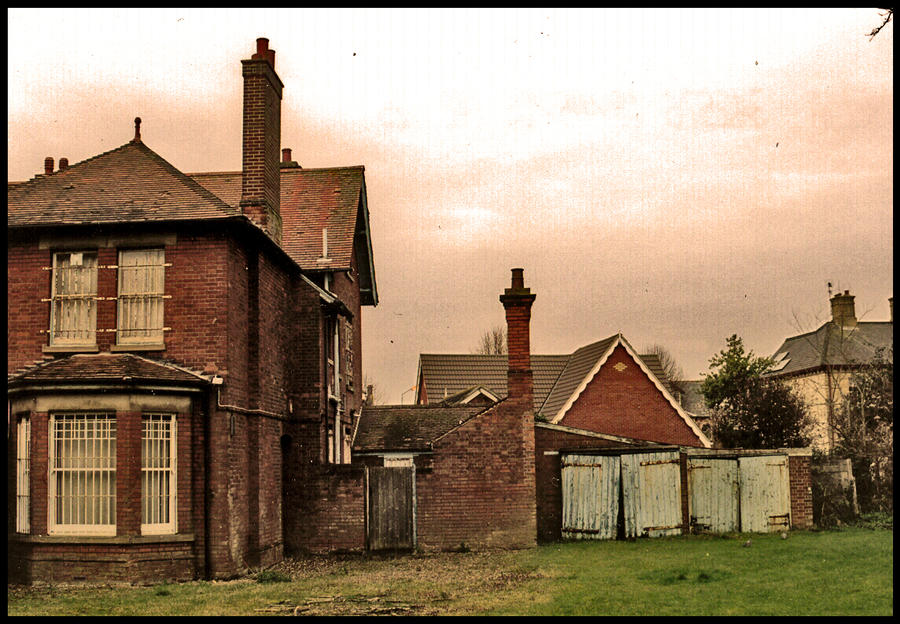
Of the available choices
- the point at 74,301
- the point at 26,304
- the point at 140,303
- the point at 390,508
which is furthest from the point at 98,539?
the point at 390,508

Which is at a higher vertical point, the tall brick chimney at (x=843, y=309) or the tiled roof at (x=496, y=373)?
the tall brick chimney at (x=843, y=309)

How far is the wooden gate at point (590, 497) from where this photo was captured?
22938 millimetres

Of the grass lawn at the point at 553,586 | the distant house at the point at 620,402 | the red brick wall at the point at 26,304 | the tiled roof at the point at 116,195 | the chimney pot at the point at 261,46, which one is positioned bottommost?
the grass lawn at the point at 553,586

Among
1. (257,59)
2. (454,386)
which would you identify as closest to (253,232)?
(257,59)

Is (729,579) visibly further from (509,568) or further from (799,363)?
(799,363)

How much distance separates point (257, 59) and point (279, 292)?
16.9 ft

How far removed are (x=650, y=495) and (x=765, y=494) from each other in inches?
123

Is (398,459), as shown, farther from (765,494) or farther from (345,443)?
(765,494)

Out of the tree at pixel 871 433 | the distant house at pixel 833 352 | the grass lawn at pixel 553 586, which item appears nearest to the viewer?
the grass lawn at pixel 553 586

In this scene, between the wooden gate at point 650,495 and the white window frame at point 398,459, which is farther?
the white window frame at point 398,459

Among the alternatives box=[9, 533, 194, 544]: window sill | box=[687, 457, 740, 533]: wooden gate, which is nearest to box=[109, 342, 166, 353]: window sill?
box=[9, 533, 194, 544]: window sill

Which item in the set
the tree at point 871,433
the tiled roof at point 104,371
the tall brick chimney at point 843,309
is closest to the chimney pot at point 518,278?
the tiled roof at point 104,371

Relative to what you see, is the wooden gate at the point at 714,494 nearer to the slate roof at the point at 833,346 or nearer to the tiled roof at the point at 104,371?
the tiled roof at the point at 104,371

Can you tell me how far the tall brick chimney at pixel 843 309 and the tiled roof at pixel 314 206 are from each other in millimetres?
36256
